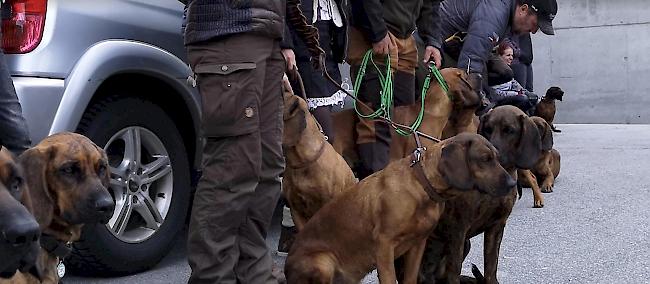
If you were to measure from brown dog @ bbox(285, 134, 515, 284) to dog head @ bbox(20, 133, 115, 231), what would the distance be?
1.09 m

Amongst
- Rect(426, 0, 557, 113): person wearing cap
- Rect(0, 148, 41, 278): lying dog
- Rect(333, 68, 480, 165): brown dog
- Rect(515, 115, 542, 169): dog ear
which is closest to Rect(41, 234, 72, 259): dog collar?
Rect(0, 148, 41, 278): lying dog

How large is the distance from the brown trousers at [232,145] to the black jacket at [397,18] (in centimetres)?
153

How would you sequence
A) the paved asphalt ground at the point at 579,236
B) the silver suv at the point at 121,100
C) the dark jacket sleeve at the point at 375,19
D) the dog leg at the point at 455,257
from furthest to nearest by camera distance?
1. the dark jacket sleeve at the point at 375,19
2. the paved asphalt ground at the point at 579,236
3. the dog leg at the point at 455,257
4. the silver suv at the point at 121,100

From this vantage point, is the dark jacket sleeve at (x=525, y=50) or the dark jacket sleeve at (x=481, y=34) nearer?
the dark jacket sleeve at (x=481, y=34)

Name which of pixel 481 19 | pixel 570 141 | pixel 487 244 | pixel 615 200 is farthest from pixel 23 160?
pixel 570 141

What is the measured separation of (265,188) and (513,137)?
5.15 feet

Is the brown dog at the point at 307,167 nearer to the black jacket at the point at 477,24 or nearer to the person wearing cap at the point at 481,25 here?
the person wearing cap at the point at 481,25

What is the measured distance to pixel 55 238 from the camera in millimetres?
3338

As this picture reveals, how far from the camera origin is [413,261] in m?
4.06

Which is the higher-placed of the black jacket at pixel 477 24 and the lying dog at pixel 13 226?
the lying dog at pixel 13 226

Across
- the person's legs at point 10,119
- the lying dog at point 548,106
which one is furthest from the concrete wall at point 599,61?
the person's legs at point 10,119

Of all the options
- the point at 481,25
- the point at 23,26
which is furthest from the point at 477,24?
the point at 23,26

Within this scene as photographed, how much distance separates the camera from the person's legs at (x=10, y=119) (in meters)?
3.54

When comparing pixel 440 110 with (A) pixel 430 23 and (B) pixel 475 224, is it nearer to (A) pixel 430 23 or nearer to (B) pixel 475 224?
(A) pixel 430 23
